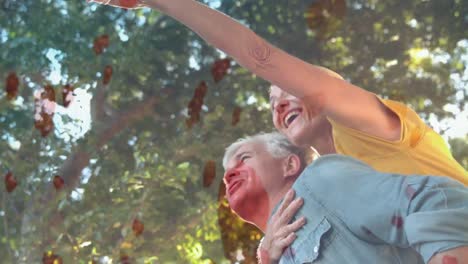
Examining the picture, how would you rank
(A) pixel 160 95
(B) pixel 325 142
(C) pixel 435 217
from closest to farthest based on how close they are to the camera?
(C) pixel 435 217 < (B) pixel 325 142 < (A) pixel 160 95

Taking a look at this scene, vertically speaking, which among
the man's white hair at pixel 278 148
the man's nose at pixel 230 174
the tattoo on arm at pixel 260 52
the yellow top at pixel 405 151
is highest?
the tattoo on arm at pixel 260 52

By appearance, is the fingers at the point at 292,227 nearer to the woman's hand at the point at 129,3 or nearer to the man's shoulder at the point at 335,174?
the man's shoulder at the point at 335,174

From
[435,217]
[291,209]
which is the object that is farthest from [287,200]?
[435,217]

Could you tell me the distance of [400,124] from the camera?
588mm

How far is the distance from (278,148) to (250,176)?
1.6 inches

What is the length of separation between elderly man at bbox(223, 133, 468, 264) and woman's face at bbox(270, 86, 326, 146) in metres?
0.15

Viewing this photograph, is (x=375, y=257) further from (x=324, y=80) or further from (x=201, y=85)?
(x=201, y=85)

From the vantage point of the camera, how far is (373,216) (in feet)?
1.56

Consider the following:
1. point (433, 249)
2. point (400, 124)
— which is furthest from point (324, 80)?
point (433, 249)

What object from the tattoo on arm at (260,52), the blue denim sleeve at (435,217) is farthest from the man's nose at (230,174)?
the blue denim sleeve at (435,217)

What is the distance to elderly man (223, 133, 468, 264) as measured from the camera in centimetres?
45

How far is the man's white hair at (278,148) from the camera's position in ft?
2.30

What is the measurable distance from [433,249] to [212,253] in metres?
1.62

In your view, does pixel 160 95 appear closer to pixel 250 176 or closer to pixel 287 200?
pixel 250 176
